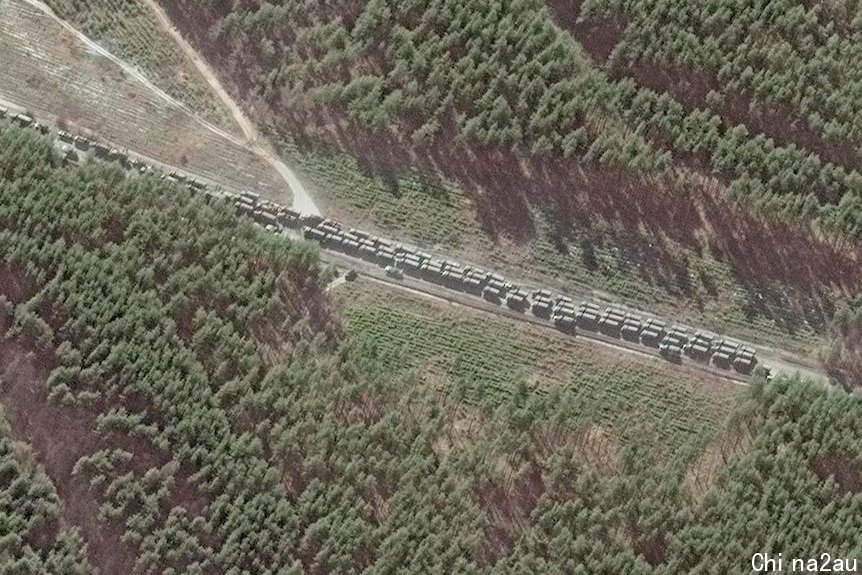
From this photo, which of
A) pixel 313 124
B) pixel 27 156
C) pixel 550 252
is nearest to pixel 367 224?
pixel 313 124

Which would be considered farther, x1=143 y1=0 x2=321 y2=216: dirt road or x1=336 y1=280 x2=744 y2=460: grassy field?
x1=143 y1=0 x2=321 y2=216: dirt road

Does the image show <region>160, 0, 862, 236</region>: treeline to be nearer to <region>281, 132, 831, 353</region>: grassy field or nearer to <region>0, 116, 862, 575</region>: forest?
<region>281, 132, 831, 353</region>: grassy field

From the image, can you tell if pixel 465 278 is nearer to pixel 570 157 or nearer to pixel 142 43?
pixel 570 157

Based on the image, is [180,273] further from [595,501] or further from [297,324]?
[595,501]

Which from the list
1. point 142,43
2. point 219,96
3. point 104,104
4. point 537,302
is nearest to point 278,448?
point 537,302

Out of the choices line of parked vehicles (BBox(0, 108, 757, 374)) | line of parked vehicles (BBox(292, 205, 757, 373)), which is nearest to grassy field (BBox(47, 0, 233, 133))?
line of parked vehicles (BBox(0, 108, 757, 374))

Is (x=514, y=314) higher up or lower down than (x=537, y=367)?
higher up
